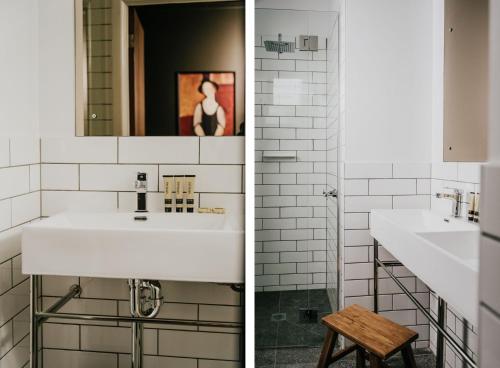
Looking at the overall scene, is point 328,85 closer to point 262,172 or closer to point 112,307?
point 262,172

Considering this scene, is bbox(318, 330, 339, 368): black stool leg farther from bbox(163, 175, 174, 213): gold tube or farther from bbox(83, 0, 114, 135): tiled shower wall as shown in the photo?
bbox(83, 0, 114, 135): tiled shower wall

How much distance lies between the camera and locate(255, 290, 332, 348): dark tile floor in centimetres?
79

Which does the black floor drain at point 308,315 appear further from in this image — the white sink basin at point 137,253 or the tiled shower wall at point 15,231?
the tiled shower wall at point 15,231

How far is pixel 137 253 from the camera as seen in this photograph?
0.77 m

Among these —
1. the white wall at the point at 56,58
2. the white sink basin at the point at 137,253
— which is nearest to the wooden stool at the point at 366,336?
the white sink basin at the point at 137,253

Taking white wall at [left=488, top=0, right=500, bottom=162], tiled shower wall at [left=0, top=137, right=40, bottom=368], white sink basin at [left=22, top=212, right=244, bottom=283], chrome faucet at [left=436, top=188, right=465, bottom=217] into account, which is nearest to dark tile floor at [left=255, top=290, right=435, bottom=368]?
white sink basin at [left=22, top=212, right=244, bottom=283]

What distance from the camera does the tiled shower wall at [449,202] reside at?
0.44 metres

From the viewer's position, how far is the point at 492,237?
0.20 metres

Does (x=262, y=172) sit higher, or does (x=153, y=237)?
(x=262, y=172)

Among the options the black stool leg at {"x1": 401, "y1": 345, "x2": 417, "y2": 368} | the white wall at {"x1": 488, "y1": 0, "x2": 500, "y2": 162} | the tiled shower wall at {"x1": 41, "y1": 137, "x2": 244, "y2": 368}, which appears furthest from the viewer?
the tiled shower wall at {"x1": 41, "y1": 137, "x2": 244, "y2": 368}

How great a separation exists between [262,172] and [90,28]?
2.33 feet

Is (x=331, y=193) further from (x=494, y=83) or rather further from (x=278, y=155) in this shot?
(x=494, y=83)

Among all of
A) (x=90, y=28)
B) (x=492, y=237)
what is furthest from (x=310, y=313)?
(x=90, y=28)

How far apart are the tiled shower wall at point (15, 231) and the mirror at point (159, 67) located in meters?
0.17
